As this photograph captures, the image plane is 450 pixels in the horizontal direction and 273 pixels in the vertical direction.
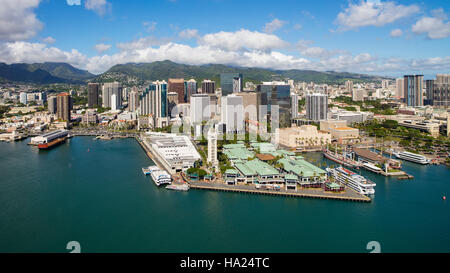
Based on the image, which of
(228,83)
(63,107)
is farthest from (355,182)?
(63,107)

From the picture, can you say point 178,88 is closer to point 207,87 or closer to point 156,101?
point 207,87

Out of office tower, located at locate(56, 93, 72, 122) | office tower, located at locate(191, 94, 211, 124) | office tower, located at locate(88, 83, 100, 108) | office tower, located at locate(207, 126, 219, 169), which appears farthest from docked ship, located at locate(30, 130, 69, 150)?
office tower, located at locate(88, 83, 100, 108)

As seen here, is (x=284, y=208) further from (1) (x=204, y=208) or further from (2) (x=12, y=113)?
(2) (x=12, y=113)
